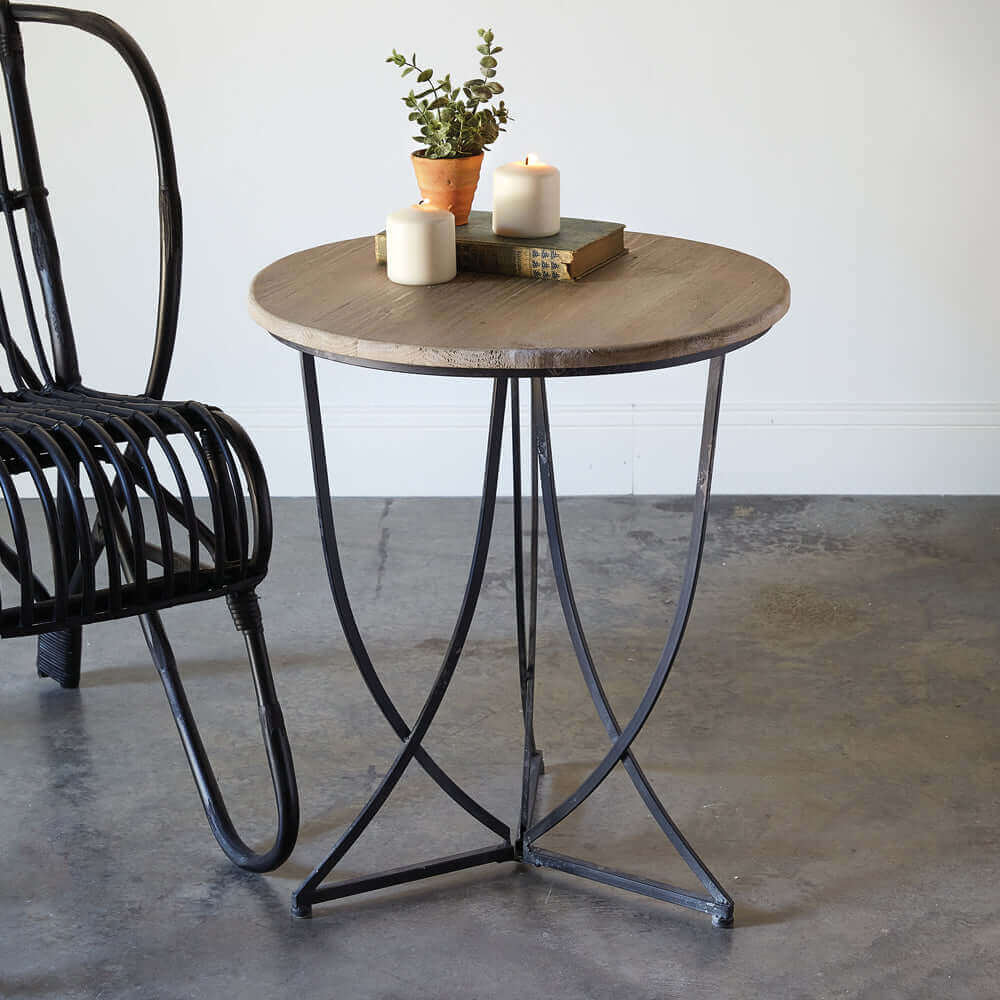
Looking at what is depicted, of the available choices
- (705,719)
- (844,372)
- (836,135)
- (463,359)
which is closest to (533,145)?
(836,135)

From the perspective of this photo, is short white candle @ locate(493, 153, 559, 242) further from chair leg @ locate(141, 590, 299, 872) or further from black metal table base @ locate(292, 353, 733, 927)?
chair leg @ locate(141, 590, 299, 872)

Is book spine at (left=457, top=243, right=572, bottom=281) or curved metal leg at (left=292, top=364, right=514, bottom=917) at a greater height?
book spine at (left=457, top=243, right=572, bottom=281)

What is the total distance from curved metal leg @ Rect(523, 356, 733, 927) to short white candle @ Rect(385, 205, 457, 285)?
0.21 metres

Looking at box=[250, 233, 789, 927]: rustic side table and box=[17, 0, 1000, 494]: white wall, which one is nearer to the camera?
box=[250, 233, 789, 927]: rustic side table

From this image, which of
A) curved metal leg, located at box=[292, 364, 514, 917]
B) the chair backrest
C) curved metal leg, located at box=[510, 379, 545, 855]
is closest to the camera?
curved metal leg, located at box=[292, 364, 514, 917]

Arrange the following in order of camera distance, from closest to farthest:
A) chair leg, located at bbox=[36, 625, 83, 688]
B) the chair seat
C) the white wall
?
the chair seat, chair leg, located at bbox=[36, 625, 83, 688], the white wall

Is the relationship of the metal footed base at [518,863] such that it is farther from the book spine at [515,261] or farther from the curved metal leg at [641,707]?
the book spine at [515,261]

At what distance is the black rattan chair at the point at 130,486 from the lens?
171 centimetres

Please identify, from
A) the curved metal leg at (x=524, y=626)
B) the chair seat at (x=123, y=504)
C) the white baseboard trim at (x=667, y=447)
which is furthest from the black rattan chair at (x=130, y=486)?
the white baseboard trim at (x=667, y=447)

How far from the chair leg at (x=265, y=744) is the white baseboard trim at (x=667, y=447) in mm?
1360

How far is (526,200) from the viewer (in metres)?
1.85

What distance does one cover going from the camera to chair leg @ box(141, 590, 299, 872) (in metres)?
1.85

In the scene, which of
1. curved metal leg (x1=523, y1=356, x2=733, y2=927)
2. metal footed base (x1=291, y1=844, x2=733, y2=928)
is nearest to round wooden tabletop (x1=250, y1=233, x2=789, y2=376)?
curved metal leg (x1=523, y1=356, x2=733, y2=927)

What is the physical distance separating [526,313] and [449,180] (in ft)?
1.16
